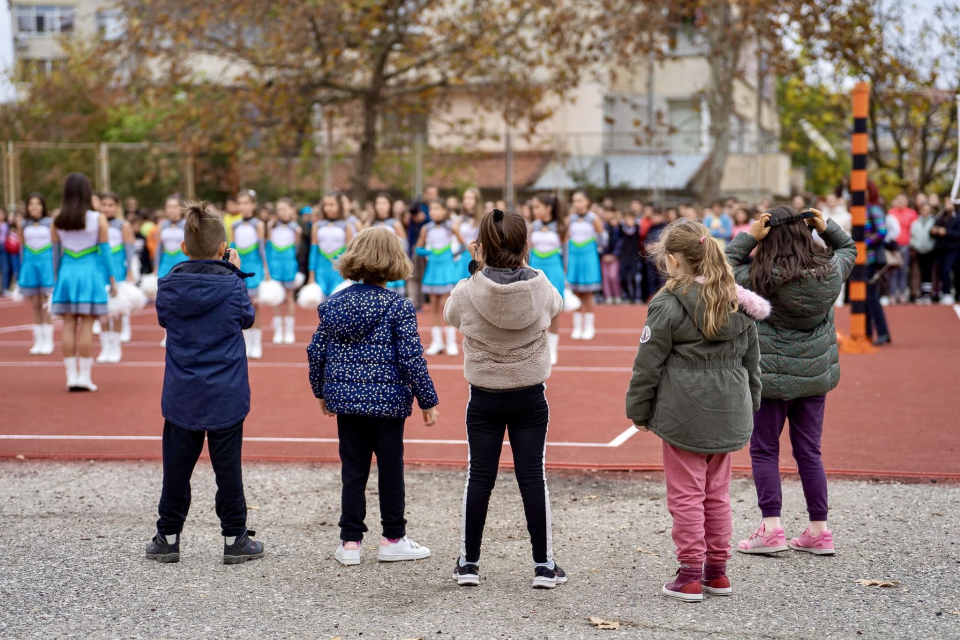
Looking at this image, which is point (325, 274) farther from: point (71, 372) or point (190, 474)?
point (190, 474)

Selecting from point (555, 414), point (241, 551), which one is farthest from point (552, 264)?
point (241, 551)

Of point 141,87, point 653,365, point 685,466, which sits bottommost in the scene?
point 685,466

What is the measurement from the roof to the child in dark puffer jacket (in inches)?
856

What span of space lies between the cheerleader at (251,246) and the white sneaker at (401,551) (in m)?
8.84

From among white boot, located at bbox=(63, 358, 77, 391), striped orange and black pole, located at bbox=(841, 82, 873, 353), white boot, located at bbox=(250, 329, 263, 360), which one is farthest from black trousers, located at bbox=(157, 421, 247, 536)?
striped orange and black pole, located at bbox=(841, 82, 873, 353)

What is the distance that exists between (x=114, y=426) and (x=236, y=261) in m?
4.14

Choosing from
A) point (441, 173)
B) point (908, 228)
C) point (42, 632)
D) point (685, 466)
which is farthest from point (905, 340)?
point (441, 173)

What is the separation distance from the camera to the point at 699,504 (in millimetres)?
4695

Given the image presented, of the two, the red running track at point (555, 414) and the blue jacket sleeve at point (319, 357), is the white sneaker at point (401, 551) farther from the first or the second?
the red running track at point (555, 414)

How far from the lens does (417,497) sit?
6551 mm

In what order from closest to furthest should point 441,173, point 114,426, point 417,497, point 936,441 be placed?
point 417,497 < point 936,441 < point 114,426 < point 441,173

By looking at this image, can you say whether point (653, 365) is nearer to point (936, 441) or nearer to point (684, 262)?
point (684, 262)

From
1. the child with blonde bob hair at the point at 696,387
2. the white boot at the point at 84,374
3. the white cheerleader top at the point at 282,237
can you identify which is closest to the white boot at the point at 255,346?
the white cheerleader top at the point at 282,237

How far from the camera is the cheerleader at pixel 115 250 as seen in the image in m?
12.9
